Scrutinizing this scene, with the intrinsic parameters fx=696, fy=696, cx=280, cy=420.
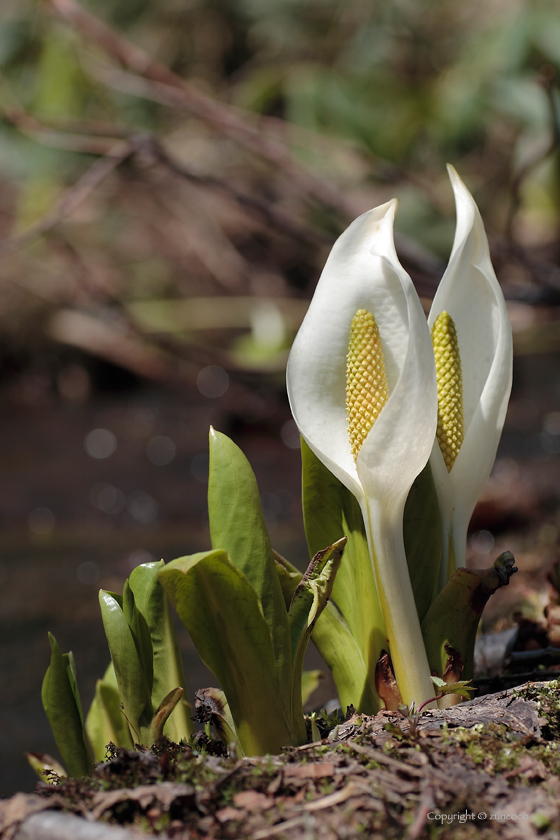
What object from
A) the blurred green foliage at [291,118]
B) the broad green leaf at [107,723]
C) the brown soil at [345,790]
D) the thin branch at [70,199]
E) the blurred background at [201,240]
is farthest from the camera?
the blurred green foliage at [291,118]

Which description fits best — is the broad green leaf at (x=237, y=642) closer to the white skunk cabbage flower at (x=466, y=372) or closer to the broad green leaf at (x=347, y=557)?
the broad green leaf at (x=347, y=557)

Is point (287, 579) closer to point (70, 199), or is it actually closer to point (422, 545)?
point (422, 545)

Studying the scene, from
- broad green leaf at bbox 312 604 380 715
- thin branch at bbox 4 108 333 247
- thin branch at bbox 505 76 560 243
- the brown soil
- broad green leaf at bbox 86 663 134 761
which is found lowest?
broad green leaf at bbox 86 663 134 761

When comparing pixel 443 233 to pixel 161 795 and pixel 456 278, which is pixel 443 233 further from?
pixel 161 795

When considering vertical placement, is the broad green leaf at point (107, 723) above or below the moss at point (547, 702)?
below

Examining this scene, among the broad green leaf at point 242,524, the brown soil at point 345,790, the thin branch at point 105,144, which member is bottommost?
the brown soil at point 345,790

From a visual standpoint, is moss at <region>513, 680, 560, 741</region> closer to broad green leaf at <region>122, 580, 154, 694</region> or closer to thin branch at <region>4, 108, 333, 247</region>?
broad green leaf at <region>122, 580, 154, 694</region>

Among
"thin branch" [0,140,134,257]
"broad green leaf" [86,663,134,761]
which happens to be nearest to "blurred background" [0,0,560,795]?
"thin branch" [0,140,134,257]

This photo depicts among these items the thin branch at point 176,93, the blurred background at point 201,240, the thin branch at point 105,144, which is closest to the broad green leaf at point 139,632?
the blurred background at point 201,240

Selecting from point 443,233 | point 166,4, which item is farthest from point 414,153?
point 166,4
